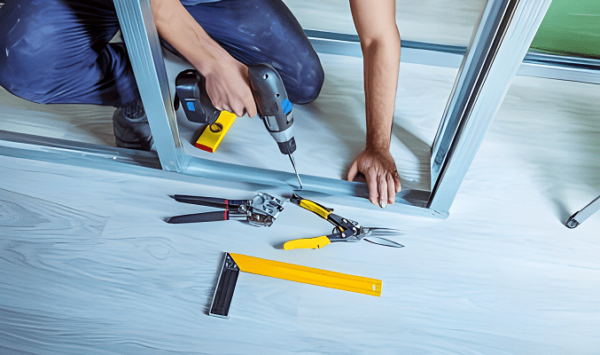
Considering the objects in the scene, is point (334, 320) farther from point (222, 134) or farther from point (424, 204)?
point (222, 134)

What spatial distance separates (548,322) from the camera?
0.88m

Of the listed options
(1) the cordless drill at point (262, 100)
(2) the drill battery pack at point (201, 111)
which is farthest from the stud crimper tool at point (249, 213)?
(2) the drill battery pack at point (201, 111)

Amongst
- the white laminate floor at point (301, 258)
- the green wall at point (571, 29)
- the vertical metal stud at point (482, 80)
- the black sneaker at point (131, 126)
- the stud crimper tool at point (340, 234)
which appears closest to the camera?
the vertical metal stud at point (482, 80)

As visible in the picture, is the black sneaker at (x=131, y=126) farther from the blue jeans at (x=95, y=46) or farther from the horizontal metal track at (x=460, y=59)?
the horizontal metal track at (x=460, y=59)

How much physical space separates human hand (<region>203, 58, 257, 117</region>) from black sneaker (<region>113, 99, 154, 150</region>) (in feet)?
0.85

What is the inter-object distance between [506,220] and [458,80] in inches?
14.5

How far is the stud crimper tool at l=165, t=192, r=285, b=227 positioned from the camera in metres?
0.96

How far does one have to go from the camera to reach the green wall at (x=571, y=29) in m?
1.34

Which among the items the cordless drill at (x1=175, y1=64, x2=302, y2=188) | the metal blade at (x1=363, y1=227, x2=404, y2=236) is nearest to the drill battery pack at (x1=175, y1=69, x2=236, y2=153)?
the cordless drill at (x1=175, y1=64, x2=302, y2=188)

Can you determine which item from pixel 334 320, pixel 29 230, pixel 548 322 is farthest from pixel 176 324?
pixel 548 322

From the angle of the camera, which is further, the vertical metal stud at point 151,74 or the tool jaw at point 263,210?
the tool jaw at point 263,210

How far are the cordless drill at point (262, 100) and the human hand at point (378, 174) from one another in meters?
0.17

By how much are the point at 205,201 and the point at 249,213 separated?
0.12 m

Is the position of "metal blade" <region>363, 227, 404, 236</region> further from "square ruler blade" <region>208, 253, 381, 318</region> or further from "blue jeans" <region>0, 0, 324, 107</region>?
"blue jeans" <region>0, 0, 324, 107</region>
